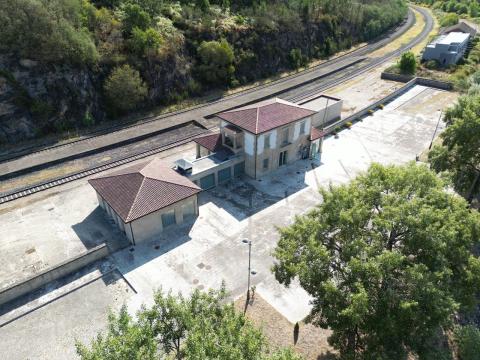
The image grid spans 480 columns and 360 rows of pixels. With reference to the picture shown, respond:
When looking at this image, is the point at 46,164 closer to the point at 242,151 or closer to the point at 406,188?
the point at 242,151

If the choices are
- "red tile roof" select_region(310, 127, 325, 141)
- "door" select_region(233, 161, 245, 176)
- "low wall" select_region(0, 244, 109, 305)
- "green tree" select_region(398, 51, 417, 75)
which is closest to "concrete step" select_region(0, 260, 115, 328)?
"low wall" select_region(0, 244, 109, 305)

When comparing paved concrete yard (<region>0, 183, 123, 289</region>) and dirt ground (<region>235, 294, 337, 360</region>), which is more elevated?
dirt ground (<region>235, 294, 337, 360</region>)

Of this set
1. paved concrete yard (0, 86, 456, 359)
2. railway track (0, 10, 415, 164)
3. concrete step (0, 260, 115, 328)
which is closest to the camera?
paved concrete yard (0, 86, 456, 359)

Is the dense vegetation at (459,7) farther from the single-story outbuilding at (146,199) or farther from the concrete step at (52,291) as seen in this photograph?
the concrete step at (52,291)

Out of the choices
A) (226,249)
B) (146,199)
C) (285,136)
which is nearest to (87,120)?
(146,199)

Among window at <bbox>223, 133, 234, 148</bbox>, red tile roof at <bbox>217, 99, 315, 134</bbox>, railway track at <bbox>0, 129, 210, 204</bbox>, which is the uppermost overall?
A: red tile roof at <bbox>217, 99, 315, 134</bbox>

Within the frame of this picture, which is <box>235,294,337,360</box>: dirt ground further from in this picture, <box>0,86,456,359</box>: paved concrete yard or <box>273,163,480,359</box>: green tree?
<box>273,163,480,359</box>: green tree

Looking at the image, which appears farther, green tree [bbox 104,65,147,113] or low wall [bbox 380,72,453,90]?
low wall [bbox 380,72,453,90]
